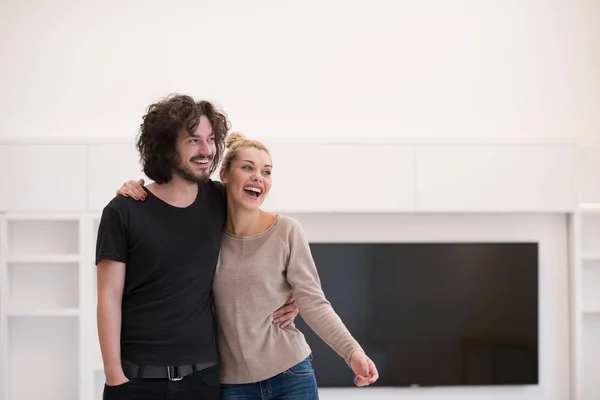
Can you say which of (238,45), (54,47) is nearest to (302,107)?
(238,45)

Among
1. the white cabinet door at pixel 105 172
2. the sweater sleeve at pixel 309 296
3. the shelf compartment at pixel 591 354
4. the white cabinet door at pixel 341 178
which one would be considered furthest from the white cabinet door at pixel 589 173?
the sweater sleeve at pixel 309 296

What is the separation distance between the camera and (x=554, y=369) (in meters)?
4.11

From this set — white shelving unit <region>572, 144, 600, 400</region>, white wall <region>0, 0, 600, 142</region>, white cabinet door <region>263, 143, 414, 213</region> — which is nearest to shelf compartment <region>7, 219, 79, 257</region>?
white wall <region>0, 0, 600, 142</region>

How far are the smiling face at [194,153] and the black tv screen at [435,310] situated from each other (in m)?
2.01

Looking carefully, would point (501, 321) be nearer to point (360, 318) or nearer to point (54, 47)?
point (360, 318)

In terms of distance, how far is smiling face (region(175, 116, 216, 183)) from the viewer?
1955mm

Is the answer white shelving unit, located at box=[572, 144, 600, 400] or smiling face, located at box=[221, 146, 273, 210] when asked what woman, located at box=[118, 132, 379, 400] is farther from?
white shelving unit, located at box=[572, 144, 600, 400]

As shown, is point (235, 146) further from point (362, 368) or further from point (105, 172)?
point (105, 172)

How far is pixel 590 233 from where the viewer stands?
417 centimetres

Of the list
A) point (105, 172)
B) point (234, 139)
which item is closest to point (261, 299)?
point (234, 139)

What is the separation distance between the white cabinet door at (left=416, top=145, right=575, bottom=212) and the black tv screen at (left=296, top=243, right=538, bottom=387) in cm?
24

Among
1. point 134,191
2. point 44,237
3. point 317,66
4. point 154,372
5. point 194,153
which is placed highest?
point 317,66

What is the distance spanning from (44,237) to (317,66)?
171cm

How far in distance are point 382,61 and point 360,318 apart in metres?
1.40
